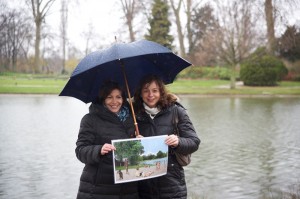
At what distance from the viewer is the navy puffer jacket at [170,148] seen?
3.52m

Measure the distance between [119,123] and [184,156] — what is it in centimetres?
63

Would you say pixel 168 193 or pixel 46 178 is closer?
pixel 168 193

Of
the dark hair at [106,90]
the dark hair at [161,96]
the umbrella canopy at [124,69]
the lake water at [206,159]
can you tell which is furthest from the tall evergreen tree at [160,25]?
the dark hair at [106,90]

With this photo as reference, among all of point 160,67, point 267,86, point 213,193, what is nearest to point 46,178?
point 213,193

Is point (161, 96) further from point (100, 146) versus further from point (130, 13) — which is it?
point (130, 13)

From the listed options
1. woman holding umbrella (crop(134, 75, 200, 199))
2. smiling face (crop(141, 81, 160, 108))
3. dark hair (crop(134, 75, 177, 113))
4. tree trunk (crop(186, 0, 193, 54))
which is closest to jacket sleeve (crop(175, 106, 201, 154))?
woman holding umbrella (crop(134, 75, 200, 199))

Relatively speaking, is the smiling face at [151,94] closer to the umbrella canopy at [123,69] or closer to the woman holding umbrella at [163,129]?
the woman holding umbrella at [163,129]

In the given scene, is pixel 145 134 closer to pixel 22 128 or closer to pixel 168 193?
pixel 168 193

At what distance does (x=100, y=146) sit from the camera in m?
3.29

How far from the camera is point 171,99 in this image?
3635 millimetres

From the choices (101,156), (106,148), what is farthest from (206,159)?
(106,148)

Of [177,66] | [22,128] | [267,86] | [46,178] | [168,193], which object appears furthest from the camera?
[267,86]

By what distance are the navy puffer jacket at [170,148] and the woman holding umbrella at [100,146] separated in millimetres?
149

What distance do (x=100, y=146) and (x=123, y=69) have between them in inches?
35.1
